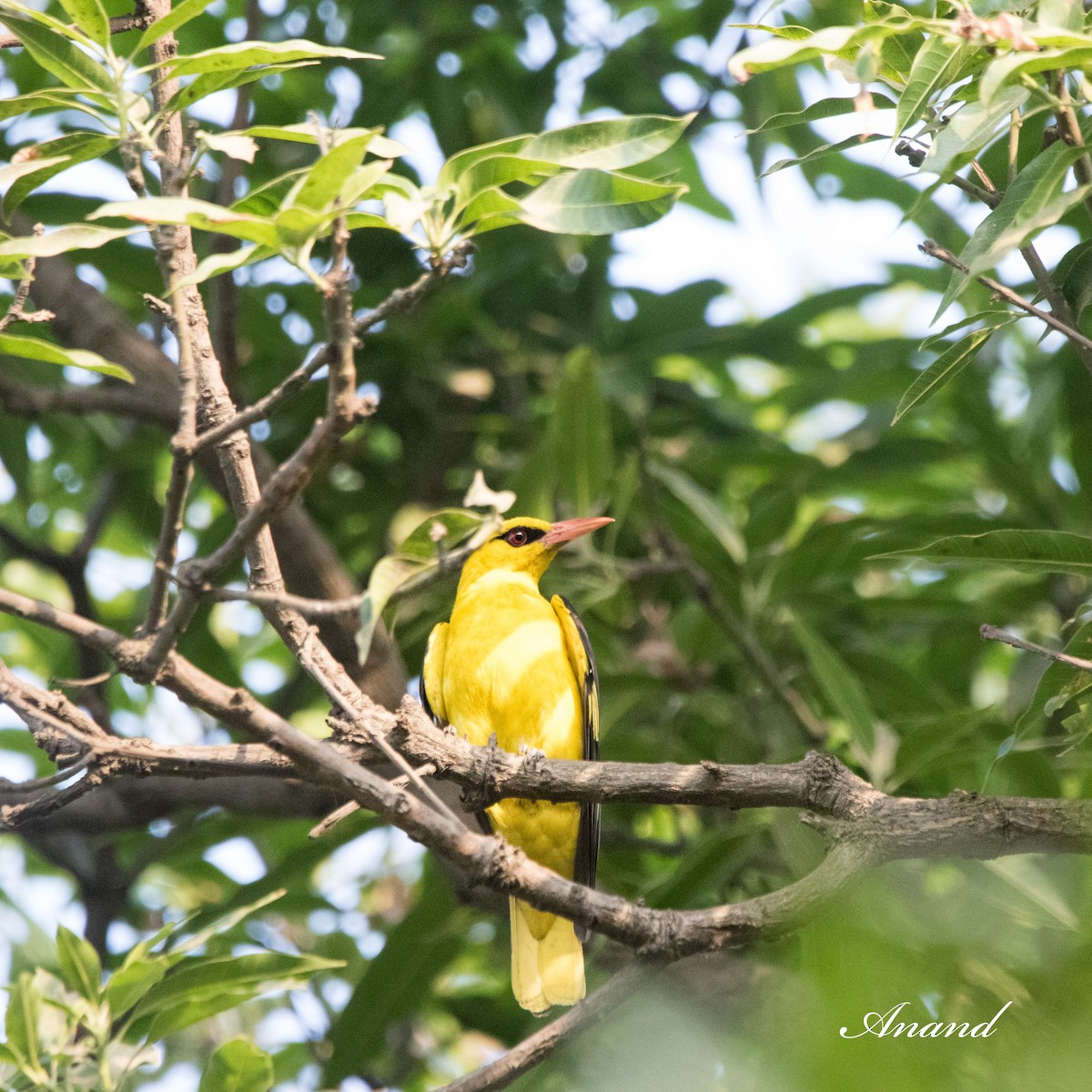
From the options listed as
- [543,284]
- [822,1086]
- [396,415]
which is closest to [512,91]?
[543,284]

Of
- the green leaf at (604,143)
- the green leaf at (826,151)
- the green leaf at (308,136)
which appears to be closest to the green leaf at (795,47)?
the green leaf at (604,143)

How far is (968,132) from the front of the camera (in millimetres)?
1944

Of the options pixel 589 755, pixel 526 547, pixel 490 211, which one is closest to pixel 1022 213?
pixel 490 211

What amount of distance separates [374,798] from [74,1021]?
4.71ft

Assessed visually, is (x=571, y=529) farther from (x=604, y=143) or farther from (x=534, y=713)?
(x=604, y=143)

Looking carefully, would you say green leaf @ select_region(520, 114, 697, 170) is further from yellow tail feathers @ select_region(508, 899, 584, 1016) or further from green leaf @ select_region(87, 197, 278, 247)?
yellow tail feathers @ select_region(508, 899, 584, 1016)

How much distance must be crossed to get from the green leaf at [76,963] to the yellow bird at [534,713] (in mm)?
1669

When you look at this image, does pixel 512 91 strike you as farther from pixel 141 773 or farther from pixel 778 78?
pixel 141 773

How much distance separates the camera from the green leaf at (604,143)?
197 centimetres

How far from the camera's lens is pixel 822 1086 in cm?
83

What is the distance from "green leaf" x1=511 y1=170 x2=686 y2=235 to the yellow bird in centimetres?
258

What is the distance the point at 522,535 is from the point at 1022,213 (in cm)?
349

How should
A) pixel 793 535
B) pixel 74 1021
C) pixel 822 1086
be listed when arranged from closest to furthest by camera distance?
pixel 822 1086 < pixel 74 1021 < pixel 793 535

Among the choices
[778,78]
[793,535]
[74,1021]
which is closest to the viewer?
[74,1021]
